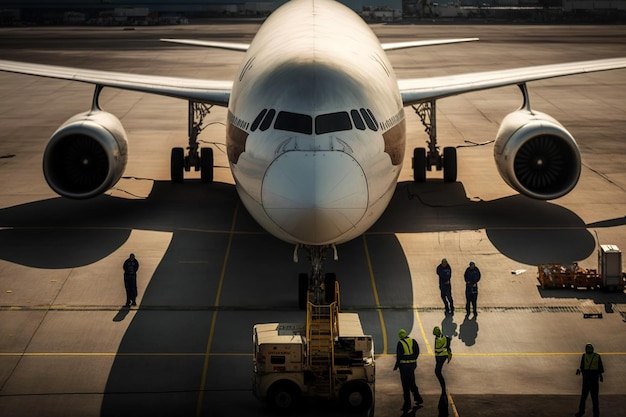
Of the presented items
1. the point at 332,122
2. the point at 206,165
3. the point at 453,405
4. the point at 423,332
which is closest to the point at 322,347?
the point at 453,405

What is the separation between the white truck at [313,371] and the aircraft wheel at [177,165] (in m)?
15.0

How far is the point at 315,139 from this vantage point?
17.6m

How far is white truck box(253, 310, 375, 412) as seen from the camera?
1585cm

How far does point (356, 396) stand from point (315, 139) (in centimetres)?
453

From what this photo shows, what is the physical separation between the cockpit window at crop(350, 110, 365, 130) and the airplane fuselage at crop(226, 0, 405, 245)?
2cm

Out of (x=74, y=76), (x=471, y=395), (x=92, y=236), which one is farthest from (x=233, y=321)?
(x=74, y=76)

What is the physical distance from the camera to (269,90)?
1917 cm

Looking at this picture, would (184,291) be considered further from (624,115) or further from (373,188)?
(624,115)

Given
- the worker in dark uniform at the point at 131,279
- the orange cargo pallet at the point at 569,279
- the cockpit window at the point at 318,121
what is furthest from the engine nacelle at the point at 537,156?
the worker in dark uniform at the point at 131,279

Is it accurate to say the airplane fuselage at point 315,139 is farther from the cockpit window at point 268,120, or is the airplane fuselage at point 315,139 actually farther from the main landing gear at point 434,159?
the main landing gear at point 434,159

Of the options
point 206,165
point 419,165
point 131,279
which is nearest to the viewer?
point 131,279

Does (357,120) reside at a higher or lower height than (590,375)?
higher

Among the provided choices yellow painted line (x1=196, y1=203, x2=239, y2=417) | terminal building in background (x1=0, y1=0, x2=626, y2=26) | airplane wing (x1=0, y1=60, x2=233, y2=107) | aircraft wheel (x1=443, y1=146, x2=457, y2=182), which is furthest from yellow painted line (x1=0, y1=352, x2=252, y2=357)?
terminal building in background (x1=0, y1=0, x2=626, y2=26)

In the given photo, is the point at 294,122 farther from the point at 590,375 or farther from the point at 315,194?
the point at 590,375
